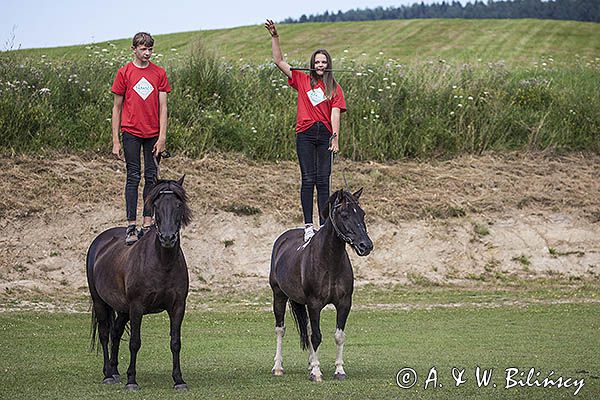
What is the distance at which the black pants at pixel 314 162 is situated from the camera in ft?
41.6

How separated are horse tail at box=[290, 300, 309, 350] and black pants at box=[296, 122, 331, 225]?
3.53 ft

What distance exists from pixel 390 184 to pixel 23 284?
33.4ft

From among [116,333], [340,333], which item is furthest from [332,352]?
[116,333]

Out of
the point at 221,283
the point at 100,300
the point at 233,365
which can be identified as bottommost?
the point at 221,283

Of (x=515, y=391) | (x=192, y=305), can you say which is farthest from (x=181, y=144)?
(x=515, y=391)

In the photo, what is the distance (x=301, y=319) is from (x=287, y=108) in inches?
659

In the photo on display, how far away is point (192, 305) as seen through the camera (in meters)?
20.8

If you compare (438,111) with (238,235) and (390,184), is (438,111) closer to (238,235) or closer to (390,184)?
(390,184)

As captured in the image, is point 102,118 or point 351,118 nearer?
point 102,118

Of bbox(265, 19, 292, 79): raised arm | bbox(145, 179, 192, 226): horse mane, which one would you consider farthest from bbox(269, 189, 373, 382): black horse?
bbox(265, 19, 292, 79): raised arm

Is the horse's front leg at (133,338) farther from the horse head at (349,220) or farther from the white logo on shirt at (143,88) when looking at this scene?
the white logo on shirt at (143,88)

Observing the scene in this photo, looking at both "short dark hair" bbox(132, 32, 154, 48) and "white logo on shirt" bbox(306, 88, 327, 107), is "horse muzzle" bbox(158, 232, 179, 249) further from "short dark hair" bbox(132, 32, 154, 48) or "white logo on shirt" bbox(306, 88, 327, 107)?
"white logo on shirt" bbox(306, 88, 327, 107)

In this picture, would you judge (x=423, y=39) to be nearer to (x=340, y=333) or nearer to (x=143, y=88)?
(x=143, y=88)

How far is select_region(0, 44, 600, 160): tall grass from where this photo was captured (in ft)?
Result: 88.3
